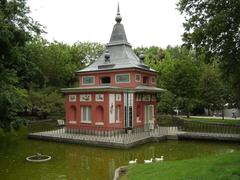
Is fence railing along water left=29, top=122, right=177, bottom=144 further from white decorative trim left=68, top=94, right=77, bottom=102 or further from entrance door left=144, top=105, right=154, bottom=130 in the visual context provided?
white decorative trim left=68, top=94, right=77, bottom=102

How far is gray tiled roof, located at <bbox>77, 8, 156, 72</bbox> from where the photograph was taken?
31423mm

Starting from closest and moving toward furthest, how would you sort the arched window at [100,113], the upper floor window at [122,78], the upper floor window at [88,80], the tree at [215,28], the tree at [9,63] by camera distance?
the tree at [215,28] < the tree at [9,63] < the arched window at [100,113] < the upper floor window at [122,78] < the upper floor window at [88,80]

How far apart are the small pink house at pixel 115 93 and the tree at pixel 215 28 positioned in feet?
43.3

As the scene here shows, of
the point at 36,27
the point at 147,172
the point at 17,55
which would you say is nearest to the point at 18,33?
the point at 17,55

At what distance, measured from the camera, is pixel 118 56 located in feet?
107

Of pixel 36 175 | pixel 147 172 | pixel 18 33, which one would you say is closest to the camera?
pixel 147 172

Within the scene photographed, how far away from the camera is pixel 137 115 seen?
3148 cm

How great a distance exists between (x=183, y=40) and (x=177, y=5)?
1.72 metres

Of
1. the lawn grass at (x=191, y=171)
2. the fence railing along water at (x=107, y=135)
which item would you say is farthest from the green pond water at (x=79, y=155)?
the lawn grass at (x=191, y=171)

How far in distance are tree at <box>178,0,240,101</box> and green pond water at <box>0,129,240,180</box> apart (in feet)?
24.2

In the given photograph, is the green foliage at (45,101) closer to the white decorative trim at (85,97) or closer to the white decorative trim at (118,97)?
the white decorative trim at (85,97)

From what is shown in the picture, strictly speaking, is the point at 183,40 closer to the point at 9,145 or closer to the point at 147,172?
the point at 147,172

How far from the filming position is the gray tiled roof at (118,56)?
31.4 metres

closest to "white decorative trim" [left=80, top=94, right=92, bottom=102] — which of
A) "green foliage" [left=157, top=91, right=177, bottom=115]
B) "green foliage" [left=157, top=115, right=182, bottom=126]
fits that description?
"green foliage" [left=157, top=115, right=182, bottom=126]
